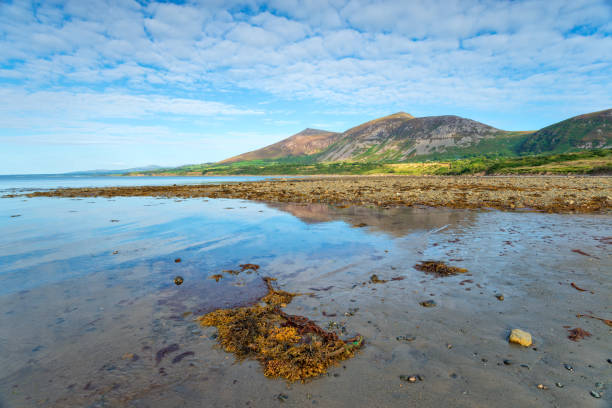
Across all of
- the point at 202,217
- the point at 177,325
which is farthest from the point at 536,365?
the point at 202,217

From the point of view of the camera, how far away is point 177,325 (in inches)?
264

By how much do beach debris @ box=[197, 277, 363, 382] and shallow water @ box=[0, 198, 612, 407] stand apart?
248mm

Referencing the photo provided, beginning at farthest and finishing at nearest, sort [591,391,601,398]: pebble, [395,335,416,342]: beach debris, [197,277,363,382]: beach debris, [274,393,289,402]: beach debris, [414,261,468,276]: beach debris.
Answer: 1. [414,261,468,276]: beach debris
2. [395,335,416,342]: beach debris
3. [197,277,363,382]: beach debris
4. [274,393,289,402]: beach debris
5. [591,391,601,398]: pebble

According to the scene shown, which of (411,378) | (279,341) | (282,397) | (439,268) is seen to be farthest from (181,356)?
(439,268)

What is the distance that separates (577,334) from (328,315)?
5.14 metres

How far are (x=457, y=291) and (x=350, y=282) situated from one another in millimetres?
3121

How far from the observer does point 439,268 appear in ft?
33.0

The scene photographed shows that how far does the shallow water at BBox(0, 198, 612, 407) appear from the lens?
4.50 meters

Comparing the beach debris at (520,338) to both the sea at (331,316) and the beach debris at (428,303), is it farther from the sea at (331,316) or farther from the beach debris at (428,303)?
the beach debris at (428,303)

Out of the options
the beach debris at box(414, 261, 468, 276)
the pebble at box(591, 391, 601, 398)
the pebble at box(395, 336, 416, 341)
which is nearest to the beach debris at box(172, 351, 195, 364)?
the pebble at box(395, 336, 416, 341)

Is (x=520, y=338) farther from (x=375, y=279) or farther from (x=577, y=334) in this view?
(x=375, y=279)

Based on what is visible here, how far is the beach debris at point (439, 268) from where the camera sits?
969 centimetres

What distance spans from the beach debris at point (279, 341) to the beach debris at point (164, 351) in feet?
2.85

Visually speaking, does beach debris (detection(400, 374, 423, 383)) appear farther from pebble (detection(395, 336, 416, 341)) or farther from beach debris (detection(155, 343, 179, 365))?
beach debris (detection(155, 343, 179, 365))
